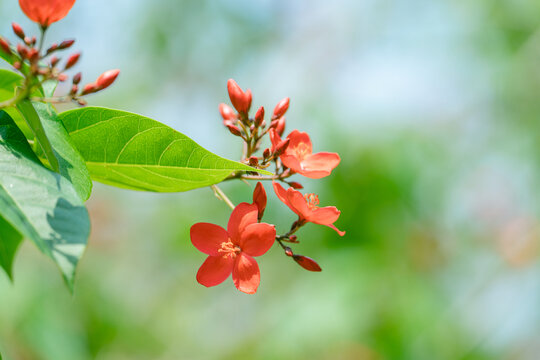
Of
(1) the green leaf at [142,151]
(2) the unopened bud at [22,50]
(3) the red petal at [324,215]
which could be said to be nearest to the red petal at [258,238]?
(3) the red petal at [324,215]

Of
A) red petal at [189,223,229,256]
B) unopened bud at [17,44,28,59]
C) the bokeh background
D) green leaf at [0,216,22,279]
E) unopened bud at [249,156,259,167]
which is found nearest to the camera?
green leaf at [0,216,22,279]

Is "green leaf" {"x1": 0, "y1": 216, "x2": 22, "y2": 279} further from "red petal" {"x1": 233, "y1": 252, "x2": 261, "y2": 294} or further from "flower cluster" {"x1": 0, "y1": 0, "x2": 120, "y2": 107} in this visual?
"red petal" {"x1": 233, "y1": 252, "x2": 261, "y2": 294}

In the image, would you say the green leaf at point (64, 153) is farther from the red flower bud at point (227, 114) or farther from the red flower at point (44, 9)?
the red flower bud at point (227, 114)

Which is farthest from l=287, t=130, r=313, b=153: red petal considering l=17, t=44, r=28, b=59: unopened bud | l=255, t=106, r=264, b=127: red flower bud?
l=17, t=44, r=28, b=59: unopened bud

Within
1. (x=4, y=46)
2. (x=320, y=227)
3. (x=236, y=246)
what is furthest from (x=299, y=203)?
(x=320, y=227)

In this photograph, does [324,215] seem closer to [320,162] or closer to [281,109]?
[320,162]

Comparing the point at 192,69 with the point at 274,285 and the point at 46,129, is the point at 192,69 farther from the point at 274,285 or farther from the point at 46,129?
the point at 46,129
